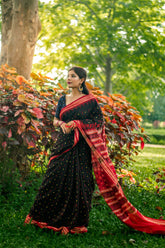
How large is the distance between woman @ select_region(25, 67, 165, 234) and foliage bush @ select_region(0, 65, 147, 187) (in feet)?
1.22

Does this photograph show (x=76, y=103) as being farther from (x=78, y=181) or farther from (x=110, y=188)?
(x=110, y=188)

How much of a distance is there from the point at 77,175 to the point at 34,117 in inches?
34.3

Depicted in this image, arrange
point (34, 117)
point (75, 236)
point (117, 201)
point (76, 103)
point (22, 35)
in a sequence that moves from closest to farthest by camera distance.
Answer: point (75, 236) → point (76, 103) → point (117, 201) → point (34, 117) → point (22, 35)

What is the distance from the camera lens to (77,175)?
10.3ft

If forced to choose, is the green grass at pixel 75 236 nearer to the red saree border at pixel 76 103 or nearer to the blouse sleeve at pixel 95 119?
the blouse sleeve at pixel 95 119

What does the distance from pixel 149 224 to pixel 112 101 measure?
5.77 ft

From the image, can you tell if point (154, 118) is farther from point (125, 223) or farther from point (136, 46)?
point (125, 223)

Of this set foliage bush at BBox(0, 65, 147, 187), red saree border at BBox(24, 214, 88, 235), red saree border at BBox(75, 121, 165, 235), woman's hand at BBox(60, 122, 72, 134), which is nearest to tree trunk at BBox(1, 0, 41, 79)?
foliage bush at BBox(0, 65, 147, 187)

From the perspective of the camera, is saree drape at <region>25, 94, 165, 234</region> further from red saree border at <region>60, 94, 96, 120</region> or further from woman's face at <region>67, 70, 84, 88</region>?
woman's face at <region>67, 70, 84, 88</region>

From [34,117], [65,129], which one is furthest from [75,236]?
[34,117]

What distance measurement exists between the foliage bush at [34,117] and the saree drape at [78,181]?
0.41 meters

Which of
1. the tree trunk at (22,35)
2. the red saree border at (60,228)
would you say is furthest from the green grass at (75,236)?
the tree trunk at (22,35)

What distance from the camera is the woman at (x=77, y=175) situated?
3146 millimetres

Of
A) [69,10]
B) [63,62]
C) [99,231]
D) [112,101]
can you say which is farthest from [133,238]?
[63,62]
